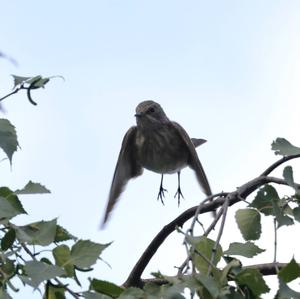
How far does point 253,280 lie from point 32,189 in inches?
32.7

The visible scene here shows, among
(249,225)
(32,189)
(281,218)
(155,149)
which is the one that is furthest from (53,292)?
(155,149)

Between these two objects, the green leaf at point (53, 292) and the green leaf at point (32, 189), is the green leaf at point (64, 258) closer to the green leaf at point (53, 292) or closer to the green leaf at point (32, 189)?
the green leaf at point (53, 292)

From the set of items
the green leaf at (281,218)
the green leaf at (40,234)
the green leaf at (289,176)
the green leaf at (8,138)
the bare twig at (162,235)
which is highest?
the green leaf at (8,138)

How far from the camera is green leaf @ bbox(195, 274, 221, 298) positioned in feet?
7.45

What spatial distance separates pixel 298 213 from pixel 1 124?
106 cm

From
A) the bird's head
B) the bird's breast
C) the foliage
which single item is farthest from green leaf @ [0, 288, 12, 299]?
the bird's head

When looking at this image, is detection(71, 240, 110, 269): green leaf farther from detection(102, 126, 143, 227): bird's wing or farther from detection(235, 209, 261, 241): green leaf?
detection(102, 126, 143, 227): bird's wing

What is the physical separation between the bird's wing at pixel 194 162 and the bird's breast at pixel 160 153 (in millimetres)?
91

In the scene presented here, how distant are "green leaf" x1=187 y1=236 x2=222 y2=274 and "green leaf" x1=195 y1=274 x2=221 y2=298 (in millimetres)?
104

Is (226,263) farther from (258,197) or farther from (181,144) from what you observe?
(181,144)

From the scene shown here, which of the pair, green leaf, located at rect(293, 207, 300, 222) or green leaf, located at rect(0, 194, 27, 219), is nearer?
green leaf, located at rect(0, 194, 27, 219)

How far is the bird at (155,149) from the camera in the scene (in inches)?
317

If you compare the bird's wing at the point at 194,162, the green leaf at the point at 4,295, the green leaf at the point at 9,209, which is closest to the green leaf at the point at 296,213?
the green leaf at the point at 9,209

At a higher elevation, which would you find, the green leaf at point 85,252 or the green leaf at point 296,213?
the green leaf at point 296,213
